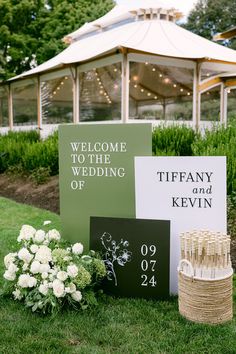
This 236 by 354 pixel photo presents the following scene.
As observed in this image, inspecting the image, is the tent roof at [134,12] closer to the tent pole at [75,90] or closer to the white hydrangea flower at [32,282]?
the tent pole at [75,90]

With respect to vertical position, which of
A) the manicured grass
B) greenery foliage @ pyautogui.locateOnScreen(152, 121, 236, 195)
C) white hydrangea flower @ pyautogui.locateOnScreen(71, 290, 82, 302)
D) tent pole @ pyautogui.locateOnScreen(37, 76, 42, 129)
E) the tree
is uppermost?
the tree

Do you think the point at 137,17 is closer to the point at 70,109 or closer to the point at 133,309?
the point at 70,109

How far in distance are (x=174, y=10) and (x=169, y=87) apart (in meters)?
2.63

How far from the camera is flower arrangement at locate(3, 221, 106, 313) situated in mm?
3004

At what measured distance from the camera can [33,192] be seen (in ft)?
26.7

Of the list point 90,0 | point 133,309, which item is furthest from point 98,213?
point 90,0

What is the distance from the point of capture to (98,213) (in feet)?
12.1

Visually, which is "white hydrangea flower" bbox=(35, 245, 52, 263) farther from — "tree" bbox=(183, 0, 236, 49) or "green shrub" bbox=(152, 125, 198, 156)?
"tree" bbox=(183, 0, 236, 49)

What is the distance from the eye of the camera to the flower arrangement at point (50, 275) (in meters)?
3.00

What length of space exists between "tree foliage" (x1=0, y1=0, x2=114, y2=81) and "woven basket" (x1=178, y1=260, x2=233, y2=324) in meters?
18.9

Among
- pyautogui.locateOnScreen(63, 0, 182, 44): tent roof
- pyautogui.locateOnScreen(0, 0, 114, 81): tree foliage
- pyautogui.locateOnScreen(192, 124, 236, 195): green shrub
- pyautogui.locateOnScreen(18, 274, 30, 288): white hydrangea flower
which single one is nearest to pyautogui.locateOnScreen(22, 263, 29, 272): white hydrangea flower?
pyautogui.locateOnScreen(18, 274, 30, 288): white hydrangea flower

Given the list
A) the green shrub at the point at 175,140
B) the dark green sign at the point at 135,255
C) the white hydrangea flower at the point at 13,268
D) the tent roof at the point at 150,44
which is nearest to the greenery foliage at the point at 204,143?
the green shrub at the point at 175,140

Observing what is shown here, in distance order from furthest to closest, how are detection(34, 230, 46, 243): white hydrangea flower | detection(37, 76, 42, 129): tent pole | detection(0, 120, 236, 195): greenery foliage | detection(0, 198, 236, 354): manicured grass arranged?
detection(37, 76, 42, 129): tent pole → detection(0, 120, 236, 195): greenery foliage → detection(34, 230, 46, 243): white hydrangea flower → detection(0, 198, 236, 354): manicured grass

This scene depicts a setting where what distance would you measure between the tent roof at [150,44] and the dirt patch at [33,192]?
382cm
